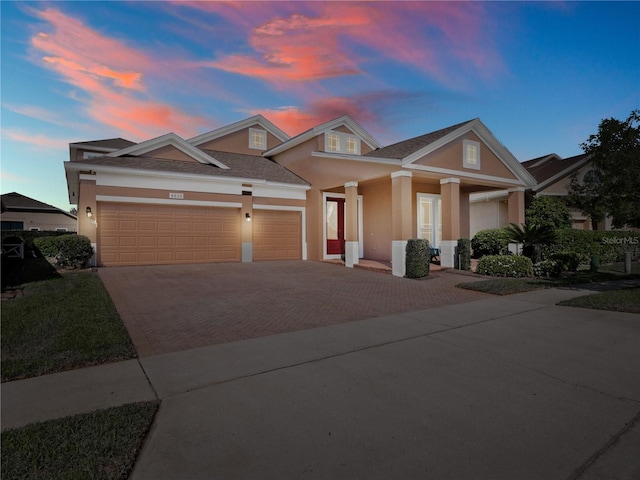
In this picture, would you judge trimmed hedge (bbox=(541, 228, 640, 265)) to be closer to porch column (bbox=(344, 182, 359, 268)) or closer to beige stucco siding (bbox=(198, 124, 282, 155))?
porch column (bbox=(344, 182, 359, 268))

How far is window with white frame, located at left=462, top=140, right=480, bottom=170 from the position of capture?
15.4 m

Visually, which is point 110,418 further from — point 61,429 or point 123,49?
point 123,49

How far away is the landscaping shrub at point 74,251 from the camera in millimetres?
12617

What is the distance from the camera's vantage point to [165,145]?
1655 cm

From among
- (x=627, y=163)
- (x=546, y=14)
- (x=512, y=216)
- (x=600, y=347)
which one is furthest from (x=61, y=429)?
(x=512, y=216)

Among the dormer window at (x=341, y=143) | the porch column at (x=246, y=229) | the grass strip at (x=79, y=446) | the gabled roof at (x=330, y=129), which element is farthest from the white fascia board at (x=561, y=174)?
the grass strip at (x=79, y=446)

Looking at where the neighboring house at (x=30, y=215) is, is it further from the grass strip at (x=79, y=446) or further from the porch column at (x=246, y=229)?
the grass strip at (x=79, y=446)

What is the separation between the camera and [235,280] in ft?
38.3

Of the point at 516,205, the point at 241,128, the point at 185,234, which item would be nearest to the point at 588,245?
the point at 516,205

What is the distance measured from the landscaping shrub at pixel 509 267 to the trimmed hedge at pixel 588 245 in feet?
12.8

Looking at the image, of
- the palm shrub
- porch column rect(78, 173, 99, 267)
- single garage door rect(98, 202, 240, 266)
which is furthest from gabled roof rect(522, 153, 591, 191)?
porch column rect(78, 173, 99, 267)

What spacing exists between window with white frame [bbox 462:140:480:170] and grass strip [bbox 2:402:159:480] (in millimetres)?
15378

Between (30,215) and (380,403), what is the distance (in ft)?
140

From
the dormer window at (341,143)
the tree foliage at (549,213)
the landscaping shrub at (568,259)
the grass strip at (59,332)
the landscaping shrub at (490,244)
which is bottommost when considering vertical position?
the grass strip at (59,332)
